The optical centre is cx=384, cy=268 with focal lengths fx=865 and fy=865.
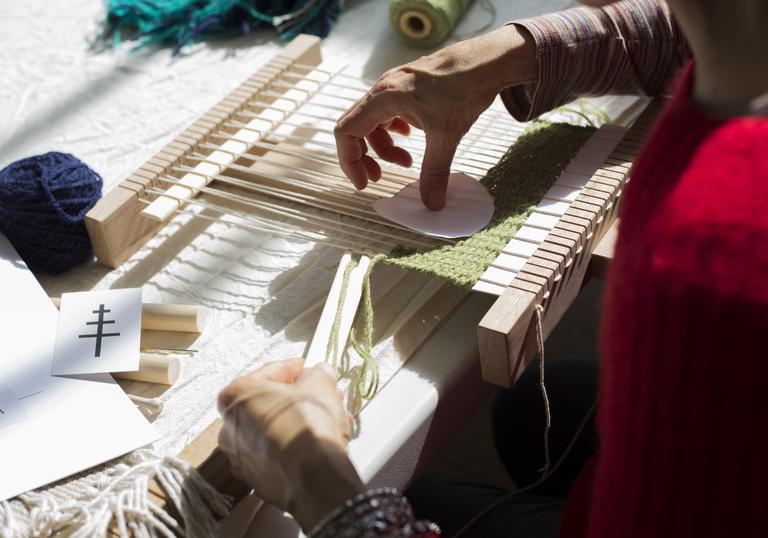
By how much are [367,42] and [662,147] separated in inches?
43.7

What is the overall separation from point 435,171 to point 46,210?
462 millimetres

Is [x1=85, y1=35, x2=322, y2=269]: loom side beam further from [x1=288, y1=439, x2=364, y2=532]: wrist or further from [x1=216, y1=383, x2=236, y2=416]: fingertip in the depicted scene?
[x1=288, y1=439, x2=364, y2=532]: wrist

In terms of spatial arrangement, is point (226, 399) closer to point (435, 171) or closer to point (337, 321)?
point (337, 321)

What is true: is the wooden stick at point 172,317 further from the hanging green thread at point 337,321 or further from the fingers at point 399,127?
the fingers at point 399,127

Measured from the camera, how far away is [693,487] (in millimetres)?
506

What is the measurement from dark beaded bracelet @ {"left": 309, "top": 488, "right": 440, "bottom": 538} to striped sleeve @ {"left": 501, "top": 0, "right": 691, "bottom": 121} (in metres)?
0.65

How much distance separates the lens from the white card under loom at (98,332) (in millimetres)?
899

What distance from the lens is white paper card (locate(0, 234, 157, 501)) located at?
2.62ft

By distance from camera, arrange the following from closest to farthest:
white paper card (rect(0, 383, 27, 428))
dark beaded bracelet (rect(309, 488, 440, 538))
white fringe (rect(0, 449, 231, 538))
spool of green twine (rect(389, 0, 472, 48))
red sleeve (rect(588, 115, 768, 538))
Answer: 1. red sleeve (rect(588, 115, 768, 538))
2. dark beaded bracelet (rect(309, 488, 440, 538))
3. white fringe (rect(0, 449, 231, 538))
4. white paper card (rect(0, 383, 27, 428))
5. spool of green twine (rect(389, 0, 472, 48))

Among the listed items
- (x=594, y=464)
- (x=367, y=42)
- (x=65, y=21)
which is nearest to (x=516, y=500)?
(x=594, y=464)

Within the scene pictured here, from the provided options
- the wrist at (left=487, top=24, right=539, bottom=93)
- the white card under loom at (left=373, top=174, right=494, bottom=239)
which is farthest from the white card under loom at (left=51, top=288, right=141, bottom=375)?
the wrist at (left=487, top=24, right=539, bottom=93)

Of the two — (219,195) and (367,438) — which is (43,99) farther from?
(367,438)

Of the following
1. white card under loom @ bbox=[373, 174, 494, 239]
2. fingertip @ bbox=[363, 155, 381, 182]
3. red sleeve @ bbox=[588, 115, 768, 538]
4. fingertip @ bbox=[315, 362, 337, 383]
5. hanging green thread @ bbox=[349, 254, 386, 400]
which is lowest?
hanging green thread @ bbox=[349, 254, 386, 400]

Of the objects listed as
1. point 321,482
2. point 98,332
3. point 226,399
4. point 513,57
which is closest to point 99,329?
point 98,332
